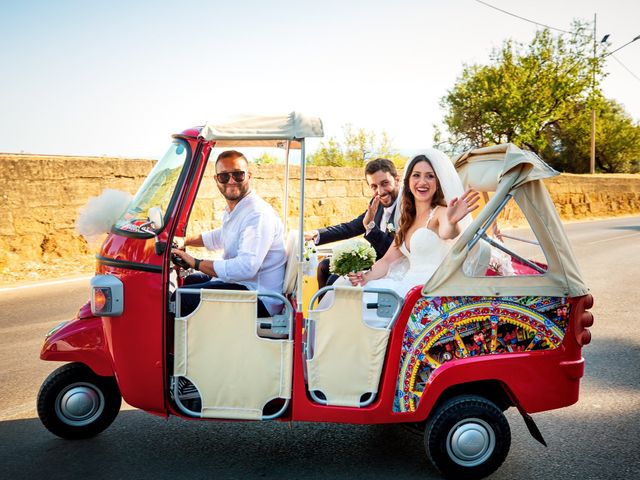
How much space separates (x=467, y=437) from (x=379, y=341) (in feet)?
2.44

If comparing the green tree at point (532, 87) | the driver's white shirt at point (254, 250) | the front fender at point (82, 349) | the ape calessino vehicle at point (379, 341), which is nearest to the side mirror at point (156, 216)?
the ape calessino vehicle at point (379, 341)

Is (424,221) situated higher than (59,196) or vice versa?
(424,221)

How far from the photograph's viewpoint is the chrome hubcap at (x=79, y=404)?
3930 millimetres

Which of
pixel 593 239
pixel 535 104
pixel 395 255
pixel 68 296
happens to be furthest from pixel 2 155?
pixel 535 104

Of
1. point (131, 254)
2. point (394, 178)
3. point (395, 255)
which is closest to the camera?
point (131, 254)

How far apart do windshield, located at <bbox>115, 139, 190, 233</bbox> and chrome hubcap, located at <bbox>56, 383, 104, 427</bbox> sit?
1058mm

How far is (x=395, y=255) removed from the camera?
4617 mm

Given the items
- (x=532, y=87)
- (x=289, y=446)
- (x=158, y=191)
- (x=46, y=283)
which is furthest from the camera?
(x=532, y=87)

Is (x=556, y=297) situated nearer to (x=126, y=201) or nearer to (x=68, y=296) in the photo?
(x=126, y=201)

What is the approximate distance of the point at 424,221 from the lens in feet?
14.6

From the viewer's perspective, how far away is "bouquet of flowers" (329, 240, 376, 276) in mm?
4406

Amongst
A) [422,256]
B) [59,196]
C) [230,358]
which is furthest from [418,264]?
[59,196]

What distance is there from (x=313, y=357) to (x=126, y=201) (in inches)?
62.8

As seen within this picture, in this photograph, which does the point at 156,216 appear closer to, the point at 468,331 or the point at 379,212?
the point at 468,331
